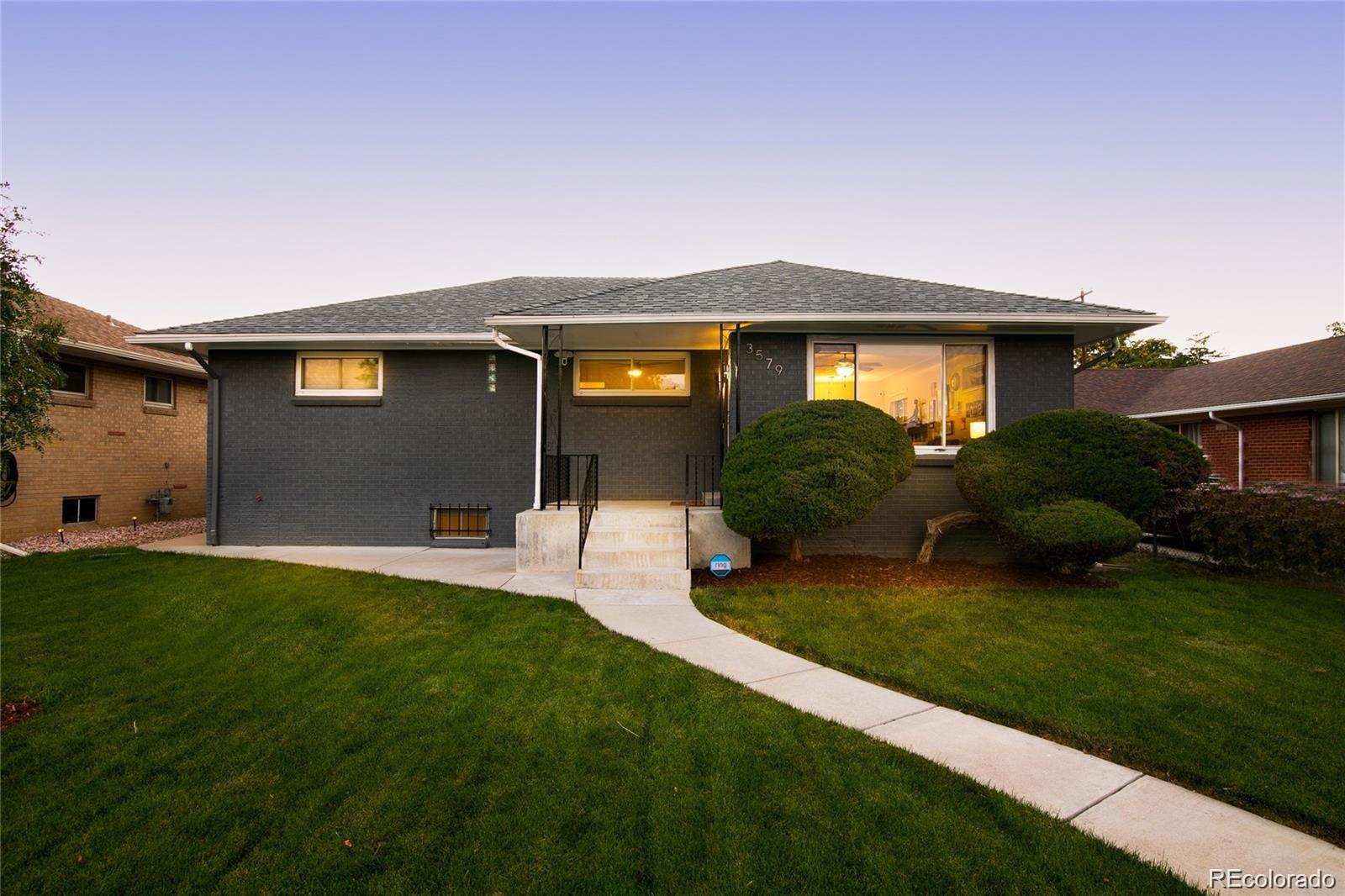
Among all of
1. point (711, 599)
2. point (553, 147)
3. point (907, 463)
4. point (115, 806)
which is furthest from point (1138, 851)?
point (553, 147)

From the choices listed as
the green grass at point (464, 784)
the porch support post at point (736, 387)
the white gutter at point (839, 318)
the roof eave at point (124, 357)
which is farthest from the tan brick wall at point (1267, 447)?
the roof eave at point (124, 357)

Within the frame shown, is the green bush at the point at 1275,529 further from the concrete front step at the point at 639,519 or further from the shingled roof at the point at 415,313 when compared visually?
the shingled roof at the point at 415,313

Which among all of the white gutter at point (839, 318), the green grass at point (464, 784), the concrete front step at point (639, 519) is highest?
the white gutter at point (839, 318)

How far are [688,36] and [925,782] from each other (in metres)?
12.8

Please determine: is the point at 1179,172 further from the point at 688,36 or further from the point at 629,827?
the point at 629,827

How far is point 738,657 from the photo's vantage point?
4059mm

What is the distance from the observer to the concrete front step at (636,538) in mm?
6684

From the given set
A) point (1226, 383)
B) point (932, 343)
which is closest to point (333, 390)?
point (932, 343)

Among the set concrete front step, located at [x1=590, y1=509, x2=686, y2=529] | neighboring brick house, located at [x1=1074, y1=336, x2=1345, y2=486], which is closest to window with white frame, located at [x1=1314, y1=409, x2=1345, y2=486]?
neighboring brick house, located at [x1=1074, y1=336, x2=1345, y2=486]

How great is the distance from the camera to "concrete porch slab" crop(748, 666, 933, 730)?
3.12m

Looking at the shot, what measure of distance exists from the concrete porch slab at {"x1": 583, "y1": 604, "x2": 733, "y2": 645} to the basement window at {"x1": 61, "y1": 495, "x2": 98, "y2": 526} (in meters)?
11.7

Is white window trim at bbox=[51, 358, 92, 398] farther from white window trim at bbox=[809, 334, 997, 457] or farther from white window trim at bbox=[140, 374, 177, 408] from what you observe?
white window trim at bbox=[809, 334, 997, 457]

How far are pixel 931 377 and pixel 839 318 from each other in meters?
2.13

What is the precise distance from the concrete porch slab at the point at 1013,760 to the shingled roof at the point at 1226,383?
13.3 meters
